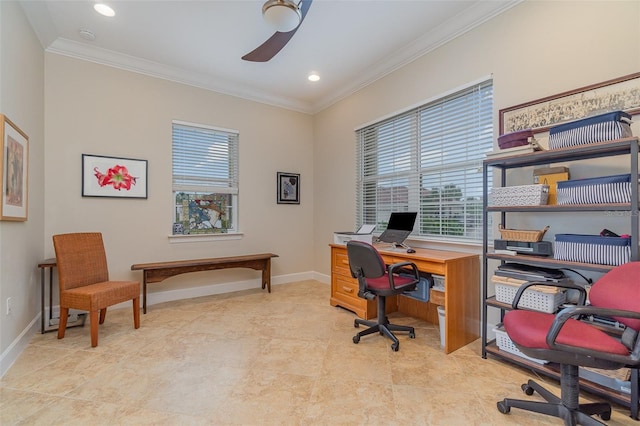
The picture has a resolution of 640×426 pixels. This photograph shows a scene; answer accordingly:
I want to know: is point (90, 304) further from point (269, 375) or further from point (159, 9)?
point (159, 9)

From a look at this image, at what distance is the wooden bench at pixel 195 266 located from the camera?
11.2 ft

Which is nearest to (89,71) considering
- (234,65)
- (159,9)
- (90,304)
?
(159,9)

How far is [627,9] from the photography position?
1915 millimetres

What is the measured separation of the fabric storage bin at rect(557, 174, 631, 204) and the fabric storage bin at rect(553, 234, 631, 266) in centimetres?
23

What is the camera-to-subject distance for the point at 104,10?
2.69m

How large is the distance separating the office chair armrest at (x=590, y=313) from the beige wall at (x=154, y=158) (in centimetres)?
380

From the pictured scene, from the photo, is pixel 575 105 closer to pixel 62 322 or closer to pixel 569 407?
pixel 569 407

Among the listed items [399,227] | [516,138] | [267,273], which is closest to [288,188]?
[267,273]

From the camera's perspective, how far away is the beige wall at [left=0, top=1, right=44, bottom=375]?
2.17 m

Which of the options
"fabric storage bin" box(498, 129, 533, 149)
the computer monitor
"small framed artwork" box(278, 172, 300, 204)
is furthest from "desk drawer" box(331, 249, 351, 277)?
"fabric storage bin" box(498, 129, 533, 149)

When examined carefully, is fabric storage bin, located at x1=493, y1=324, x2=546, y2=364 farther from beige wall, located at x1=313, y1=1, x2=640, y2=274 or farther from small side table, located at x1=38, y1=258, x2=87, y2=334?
small side table, located at x1=38, y1=258, x2=87, y2=334

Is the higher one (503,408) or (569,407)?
(569,407)

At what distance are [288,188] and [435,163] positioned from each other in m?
2.45

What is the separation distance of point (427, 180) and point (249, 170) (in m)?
2.62
